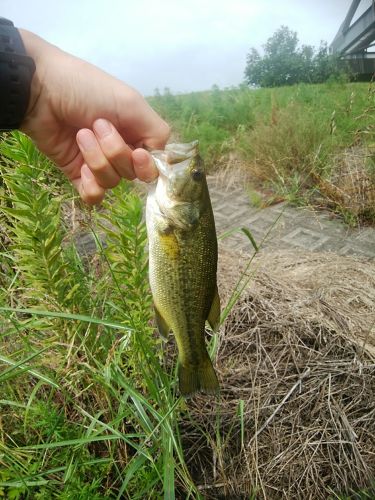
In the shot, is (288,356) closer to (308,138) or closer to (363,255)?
(363,255)

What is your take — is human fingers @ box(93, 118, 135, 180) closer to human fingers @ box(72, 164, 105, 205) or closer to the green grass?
human fingers @ box(72, 164, 105, 205)

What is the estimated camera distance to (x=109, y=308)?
218 centimetres

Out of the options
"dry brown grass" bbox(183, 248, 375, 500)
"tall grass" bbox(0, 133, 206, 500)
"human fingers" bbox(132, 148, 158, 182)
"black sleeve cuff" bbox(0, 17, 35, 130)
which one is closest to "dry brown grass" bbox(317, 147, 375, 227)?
"dry brown grass" bbox(183, 248, 375, 500)

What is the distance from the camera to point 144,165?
1.37m

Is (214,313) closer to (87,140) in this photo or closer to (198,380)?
(198,380)

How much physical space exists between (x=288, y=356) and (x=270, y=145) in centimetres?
441

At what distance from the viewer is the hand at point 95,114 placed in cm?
141

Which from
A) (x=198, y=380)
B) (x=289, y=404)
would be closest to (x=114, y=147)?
(x=198, y=380)

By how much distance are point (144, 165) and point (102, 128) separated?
0.20 meters

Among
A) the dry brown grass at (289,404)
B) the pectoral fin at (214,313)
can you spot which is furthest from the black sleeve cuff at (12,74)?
the dry brown grass at (289,404)

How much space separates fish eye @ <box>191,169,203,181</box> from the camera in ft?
4.72

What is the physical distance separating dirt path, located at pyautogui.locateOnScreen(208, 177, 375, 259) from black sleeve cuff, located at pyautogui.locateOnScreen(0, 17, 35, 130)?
2.67m

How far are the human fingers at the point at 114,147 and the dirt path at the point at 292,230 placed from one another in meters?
2.53

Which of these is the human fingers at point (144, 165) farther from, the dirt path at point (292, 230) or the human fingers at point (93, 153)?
the dirt path at point (292, 230)
